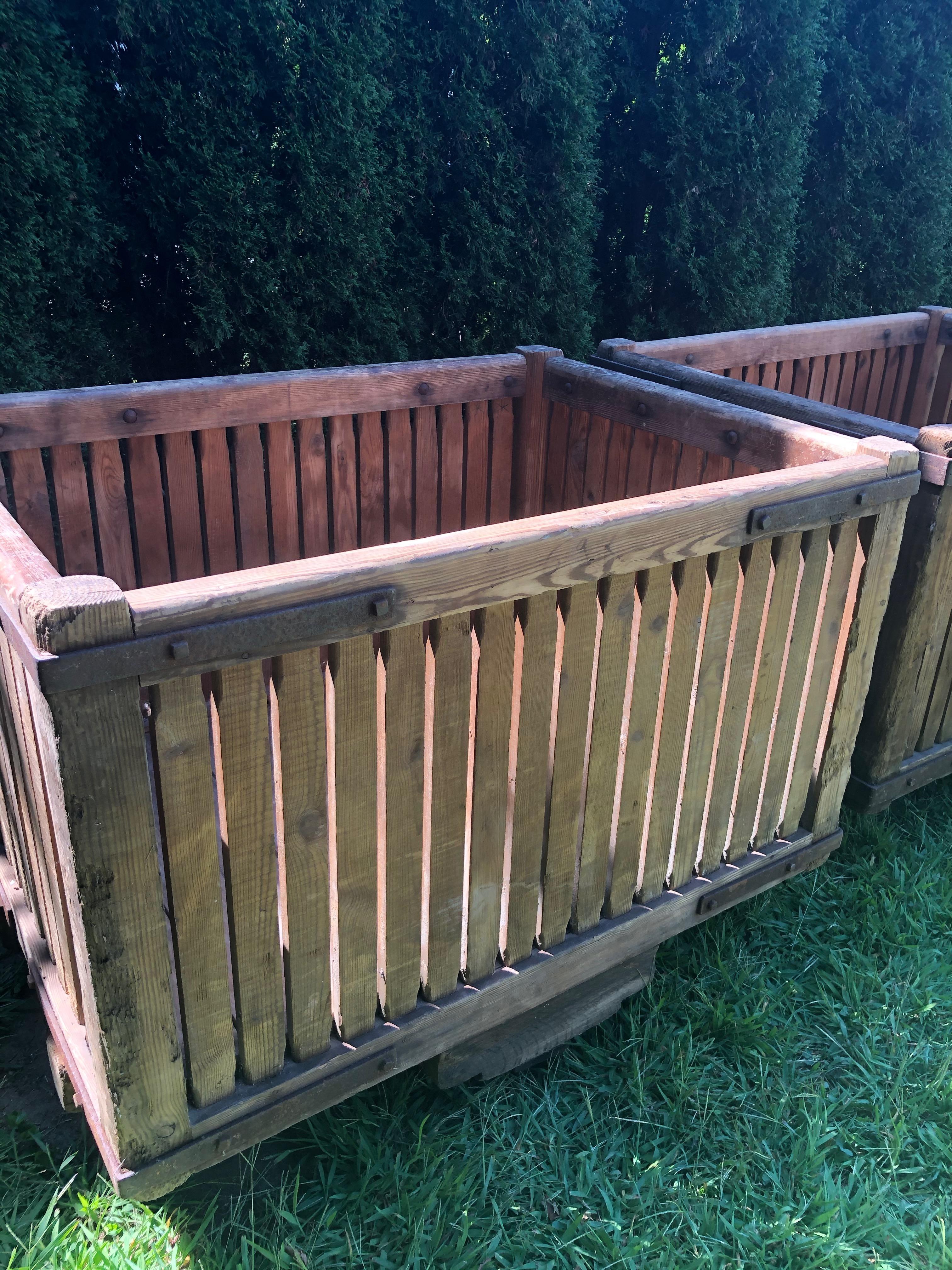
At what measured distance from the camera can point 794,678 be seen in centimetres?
236

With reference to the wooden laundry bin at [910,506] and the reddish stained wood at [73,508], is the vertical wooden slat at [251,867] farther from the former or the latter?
the wooden laundry bin at [910,506]

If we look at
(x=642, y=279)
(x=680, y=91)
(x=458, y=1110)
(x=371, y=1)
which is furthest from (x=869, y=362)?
(x=458, y=1110)

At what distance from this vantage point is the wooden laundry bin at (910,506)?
262cm

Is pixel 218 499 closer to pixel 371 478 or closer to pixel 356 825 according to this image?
pixel 371 478

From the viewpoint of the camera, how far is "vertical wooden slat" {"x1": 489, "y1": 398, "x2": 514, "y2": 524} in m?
3.15

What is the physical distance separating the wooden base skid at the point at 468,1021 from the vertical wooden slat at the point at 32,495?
751 mm

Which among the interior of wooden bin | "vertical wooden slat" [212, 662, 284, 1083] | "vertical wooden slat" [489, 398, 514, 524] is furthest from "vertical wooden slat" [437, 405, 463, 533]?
"vertical wooden slat" [212, 662, 284, 1083]

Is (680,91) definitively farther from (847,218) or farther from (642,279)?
(847,218)

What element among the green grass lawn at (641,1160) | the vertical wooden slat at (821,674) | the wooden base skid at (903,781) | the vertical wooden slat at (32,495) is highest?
the vertical wooden slat at (32,495)

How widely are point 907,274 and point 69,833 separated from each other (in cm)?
637

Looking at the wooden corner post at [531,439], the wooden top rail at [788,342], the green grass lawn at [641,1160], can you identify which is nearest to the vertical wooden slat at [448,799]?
the green grass lawn at [641,1160]

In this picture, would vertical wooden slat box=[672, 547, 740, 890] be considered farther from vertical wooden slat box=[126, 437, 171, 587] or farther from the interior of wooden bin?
vertical wooden slat box=[126, 437, 171, 587]

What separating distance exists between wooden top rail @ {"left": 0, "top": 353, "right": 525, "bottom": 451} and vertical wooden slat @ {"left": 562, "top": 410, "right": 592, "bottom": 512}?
218mm

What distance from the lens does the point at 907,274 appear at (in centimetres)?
634
